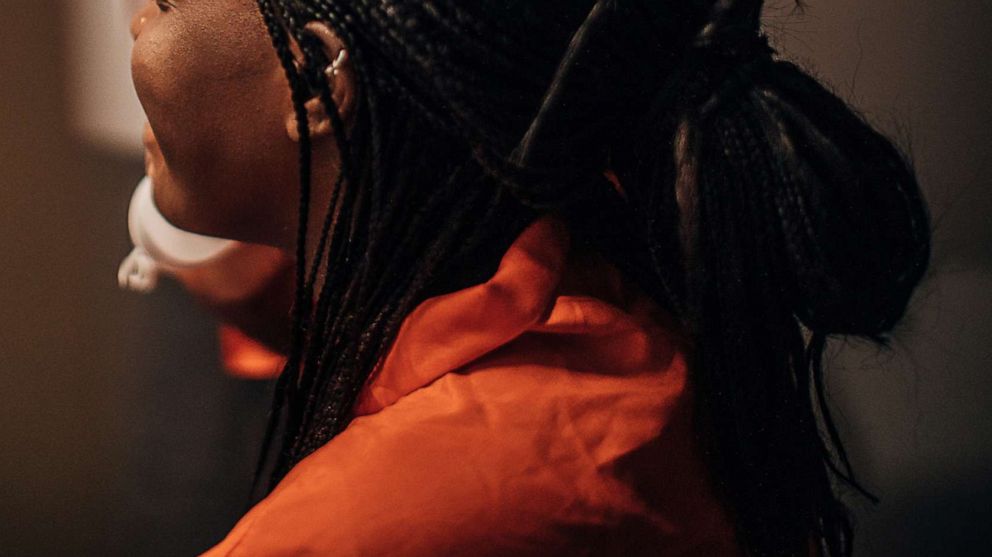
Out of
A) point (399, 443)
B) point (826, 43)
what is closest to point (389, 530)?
point (399, 443)

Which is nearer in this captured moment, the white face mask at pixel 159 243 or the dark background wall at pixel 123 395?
the dark background wall at pixel 123 395

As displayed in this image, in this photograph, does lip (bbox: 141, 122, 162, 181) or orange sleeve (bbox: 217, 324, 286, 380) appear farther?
orange sleeve (bbox: 217, 324, 286, 380)

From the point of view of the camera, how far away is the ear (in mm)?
651

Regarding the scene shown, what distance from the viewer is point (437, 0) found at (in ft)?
2.03

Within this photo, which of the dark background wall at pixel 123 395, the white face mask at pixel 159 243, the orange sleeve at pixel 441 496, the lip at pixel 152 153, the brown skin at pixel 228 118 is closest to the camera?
the orange sleeve at pixel 441 496

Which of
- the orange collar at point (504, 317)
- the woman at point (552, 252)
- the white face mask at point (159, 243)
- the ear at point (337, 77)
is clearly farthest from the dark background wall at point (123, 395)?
the ear at point (337, 77)

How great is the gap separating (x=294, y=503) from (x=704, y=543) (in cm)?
28

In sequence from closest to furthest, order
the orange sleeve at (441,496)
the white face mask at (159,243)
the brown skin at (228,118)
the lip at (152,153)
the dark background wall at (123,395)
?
the orange sleeve at (441,496) < the brown skin at (228,118) < the lip at (152,153) < the dark background wall at (123,395) < the white face mask at (159,243)

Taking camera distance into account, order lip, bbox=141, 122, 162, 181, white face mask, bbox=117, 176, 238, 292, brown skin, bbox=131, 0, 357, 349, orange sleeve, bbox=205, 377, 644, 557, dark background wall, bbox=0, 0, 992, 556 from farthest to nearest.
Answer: white face mask, bbox=117, 176, 238, 292 < dark background wall, bbox=0, 0, 992, 556 < lip, bbox=141, 122, 162, 181 < brown skin, bbox=131, 0, 357, 349 < orange sleeve, bbox=205, 377, 644, 557

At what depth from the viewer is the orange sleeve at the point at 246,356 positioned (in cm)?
108

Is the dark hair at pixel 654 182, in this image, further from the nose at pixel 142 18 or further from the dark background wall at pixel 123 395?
the dark background wall at pixel 123 395

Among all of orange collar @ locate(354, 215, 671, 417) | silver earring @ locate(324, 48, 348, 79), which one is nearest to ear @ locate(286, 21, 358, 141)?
silver earring @ locate(324, 48, 348, 79)

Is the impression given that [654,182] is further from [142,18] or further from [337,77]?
[142,18]

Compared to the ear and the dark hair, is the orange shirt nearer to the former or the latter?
the dark hair
